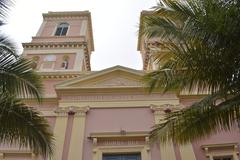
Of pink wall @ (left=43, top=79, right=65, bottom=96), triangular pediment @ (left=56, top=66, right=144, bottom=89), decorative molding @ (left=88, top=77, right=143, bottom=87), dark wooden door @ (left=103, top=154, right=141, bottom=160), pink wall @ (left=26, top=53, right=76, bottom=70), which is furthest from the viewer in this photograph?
pink wall @ (left=26, top=53, right=76, bottom=70)

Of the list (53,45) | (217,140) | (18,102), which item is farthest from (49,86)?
(18,102)

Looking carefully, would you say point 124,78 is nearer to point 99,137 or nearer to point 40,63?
point 99,137

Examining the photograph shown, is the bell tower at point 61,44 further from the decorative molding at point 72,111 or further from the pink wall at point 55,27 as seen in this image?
the decorative molding at point 72,111

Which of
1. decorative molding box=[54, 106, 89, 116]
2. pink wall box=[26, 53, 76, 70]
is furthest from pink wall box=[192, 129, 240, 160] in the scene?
pink wall box=[26, 53, 76, 70]

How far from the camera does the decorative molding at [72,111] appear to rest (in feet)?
55.0

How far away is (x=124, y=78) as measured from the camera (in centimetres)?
1836

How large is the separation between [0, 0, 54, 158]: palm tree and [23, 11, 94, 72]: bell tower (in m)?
15.6

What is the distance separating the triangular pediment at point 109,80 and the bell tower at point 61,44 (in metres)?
6.92

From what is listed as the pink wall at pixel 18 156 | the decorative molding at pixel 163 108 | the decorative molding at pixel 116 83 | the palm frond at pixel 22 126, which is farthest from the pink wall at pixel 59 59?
the palm frond at pixel 22 126

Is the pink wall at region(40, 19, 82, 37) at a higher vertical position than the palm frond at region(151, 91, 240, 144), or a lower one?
higher

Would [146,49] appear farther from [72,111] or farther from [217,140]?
[217,140]

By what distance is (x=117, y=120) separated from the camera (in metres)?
16.4

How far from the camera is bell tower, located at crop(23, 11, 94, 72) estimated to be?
87.0 feet

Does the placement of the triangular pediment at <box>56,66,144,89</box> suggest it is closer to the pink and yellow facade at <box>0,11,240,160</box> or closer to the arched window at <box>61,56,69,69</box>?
the pink and yellow facade at <box>0,11,240,160</box>
